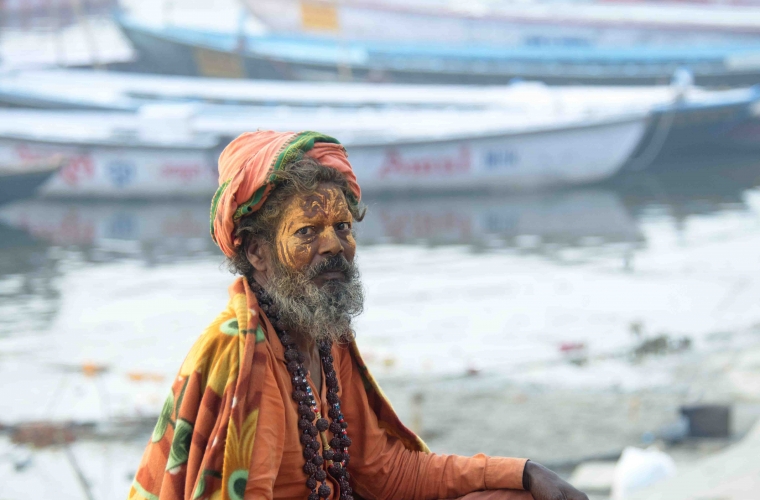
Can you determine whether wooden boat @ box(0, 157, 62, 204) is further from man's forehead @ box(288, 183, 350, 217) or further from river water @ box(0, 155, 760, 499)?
man's forehead @ box(288, 183, 350, 217)

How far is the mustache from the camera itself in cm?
183

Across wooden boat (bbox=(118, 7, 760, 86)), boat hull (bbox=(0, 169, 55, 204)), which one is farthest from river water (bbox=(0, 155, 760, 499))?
wooden boat (bbox=(118, 7, 760, 86))

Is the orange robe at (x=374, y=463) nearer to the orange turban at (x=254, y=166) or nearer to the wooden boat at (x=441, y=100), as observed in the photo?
the orange turban at (x=254, y=166)

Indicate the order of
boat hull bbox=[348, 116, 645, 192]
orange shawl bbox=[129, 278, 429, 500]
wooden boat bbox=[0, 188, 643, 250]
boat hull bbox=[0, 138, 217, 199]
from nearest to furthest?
orange shawl bbox=[129, 278, 429, 500], wooden boat bbox=[0, 188, 643, 250], boat hull bbox=[0, 138, 217, 199], boat hull bbox=[348, 116, 645, 192]

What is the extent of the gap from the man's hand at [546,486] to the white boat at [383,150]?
1225cm

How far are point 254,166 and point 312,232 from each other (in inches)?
6.9

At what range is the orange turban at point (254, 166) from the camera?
1.77m

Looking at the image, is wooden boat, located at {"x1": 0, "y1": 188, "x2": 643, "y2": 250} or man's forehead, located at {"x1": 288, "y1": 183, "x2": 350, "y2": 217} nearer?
man's forehead, located at {"x1": 288, "y1": 183, "x2": 350, "y2": 217}

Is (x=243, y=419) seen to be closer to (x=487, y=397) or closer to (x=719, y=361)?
(x=487, y=397)

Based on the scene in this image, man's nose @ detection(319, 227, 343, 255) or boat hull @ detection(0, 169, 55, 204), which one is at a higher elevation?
man's nose @ detection(319, 227, 343, 255)

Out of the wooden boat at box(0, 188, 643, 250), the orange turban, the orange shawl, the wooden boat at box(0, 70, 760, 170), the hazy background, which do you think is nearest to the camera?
the orange shawl

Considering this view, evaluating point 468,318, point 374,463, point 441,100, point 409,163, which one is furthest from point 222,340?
point 441,100

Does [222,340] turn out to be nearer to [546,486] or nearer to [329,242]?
[329,242]

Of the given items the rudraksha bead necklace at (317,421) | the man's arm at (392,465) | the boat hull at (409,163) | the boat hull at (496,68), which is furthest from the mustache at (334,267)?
the boat hull at (496,68)
